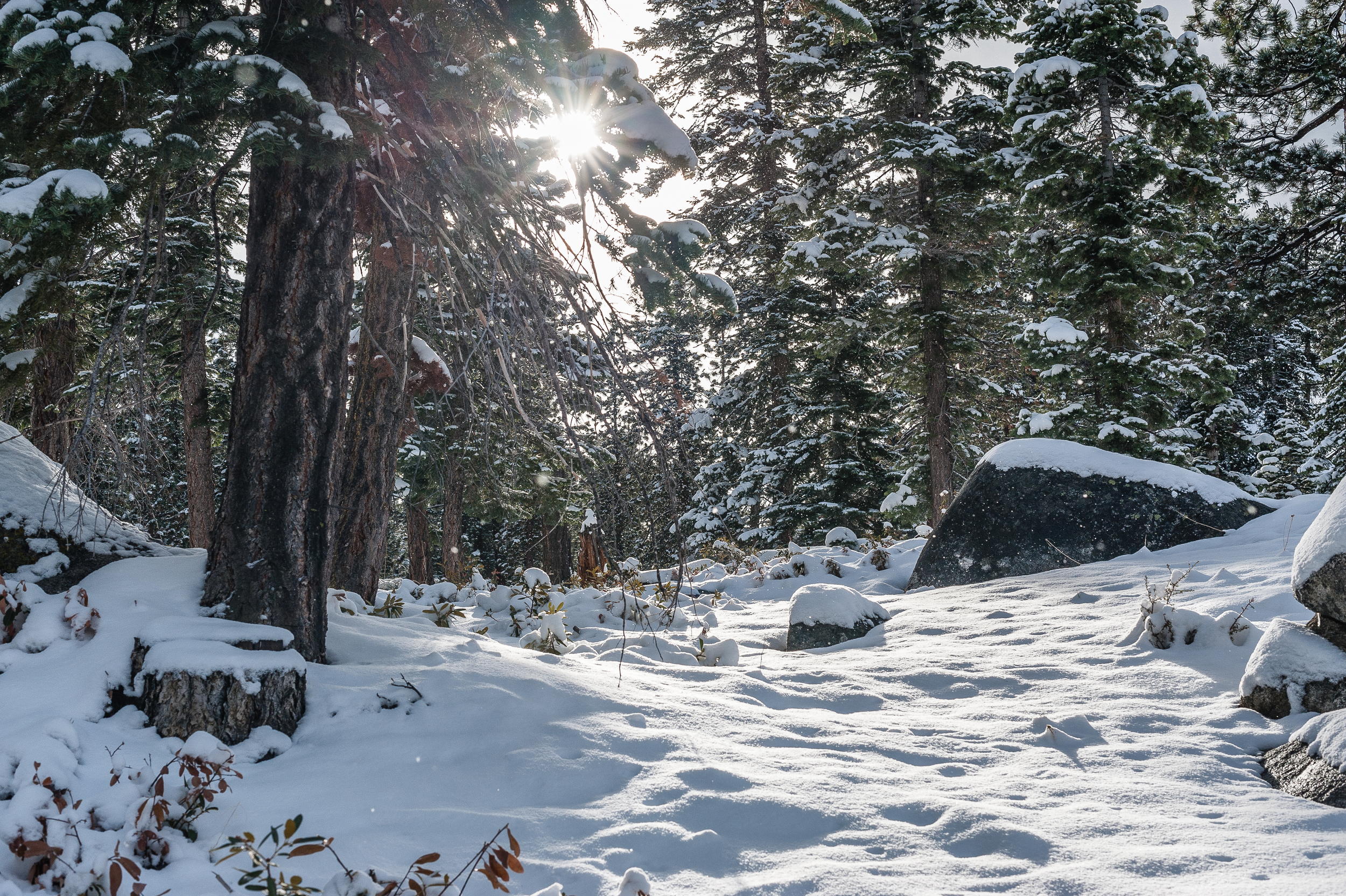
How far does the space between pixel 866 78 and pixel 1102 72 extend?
4.12 meters

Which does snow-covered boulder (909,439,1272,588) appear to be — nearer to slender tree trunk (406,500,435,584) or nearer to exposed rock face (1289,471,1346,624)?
exposed rock face (1289,471,1346,624)

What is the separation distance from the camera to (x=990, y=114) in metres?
12.5

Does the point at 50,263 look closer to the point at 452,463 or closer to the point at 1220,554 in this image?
the point at 452,463

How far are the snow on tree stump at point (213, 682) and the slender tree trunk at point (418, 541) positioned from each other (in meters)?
8.53

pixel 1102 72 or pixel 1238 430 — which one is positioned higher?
pixel 1102 72

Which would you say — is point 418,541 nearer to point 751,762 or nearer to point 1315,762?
point 751,762

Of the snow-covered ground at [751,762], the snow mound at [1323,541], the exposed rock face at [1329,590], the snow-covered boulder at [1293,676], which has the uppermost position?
the snow mound at [1323,541]

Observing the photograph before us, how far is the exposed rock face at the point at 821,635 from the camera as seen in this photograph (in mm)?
5504

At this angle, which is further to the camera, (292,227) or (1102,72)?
(1102,72)

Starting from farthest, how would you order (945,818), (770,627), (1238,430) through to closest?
(1238,430) < (770,627) < (945,818)

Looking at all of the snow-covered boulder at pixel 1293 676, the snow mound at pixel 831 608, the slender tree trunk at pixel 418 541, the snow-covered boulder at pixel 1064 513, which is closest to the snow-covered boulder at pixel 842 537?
the snow-covered boulder at pixel 1064 513

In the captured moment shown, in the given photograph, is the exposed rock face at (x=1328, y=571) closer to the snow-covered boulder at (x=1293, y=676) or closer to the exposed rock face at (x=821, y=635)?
the snow-covered boulder at (x=1293, y=676)

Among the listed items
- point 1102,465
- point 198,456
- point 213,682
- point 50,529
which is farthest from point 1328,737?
point 198,456

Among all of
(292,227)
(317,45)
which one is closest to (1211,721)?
(292,227)
